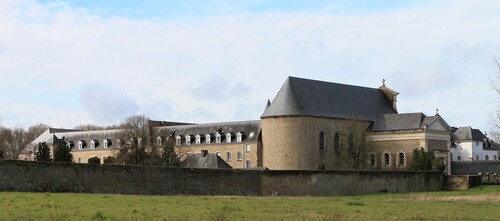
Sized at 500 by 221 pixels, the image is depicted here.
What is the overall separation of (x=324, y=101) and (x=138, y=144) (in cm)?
1856

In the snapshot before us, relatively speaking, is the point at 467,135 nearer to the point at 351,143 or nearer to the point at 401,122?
the point at 401,122

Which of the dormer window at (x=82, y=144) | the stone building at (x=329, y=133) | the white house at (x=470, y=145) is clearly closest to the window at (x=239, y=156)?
the stone building at (x=329, y=133)

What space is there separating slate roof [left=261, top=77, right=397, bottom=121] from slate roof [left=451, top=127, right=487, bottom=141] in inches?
1103

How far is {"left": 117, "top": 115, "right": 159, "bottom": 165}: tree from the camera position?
268 feet

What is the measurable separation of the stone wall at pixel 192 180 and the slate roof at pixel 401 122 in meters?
22.1

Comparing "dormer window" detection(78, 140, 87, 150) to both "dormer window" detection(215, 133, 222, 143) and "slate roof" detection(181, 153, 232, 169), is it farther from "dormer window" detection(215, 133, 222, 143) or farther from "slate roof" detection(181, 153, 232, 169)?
"slate roof" detection(181, 153, 232, 169)

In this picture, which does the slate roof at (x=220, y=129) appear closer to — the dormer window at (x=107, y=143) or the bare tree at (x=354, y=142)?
the dormer window at (x=107, y=143)

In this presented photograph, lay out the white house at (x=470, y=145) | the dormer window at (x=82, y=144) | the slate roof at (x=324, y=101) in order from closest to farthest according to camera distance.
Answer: the slate roof at (x=324, y=101)
the dormer window at (x=82, y=144)
the white house at (x=470, y=145)

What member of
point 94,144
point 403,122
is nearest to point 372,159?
point 403,122

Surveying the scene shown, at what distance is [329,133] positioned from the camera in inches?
3238

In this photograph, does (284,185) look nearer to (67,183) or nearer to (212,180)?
(212,180)

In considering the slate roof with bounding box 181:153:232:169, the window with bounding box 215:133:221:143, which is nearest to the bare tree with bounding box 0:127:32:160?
the window with bounding box 215:133:221:143

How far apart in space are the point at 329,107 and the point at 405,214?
2323 inches

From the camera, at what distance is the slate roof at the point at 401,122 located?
8338 cm
